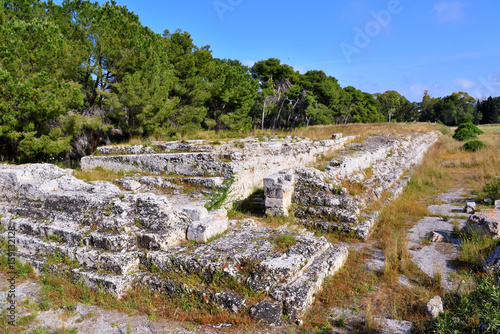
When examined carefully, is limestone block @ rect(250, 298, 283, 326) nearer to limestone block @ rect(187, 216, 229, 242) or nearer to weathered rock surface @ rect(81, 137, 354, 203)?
limestone block @ rect(187, 216, 229, 242)

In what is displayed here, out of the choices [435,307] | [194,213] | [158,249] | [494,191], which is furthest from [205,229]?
[494,191]

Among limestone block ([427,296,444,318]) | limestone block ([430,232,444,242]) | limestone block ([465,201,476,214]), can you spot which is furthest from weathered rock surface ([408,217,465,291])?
limestone block ([465,201,476,214])

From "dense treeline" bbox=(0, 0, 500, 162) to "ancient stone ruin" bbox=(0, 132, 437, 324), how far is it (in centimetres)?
600

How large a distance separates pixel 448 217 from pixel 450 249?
6.56 feet

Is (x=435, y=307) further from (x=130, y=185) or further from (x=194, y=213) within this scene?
(x=130, y=185)

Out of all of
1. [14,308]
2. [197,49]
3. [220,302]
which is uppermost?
[197,49]

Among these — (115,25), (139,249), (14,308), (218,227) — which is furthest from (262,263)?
(115,25)

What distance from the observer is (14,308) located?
392 centimetres

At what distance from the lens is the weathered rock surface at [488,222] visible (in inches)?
203

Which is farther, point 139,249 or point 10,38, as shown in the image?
point 10,38

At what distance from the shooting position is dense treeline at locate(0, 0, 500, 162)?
428 inches

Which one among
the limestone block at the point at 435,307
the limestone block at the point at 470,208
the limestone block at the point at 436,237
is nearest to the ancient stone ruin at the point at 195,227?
the limestone block at the point at 436,237

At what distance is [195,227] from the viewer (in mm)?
4691

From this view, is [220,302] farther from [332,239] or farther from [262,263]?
[332,239]
